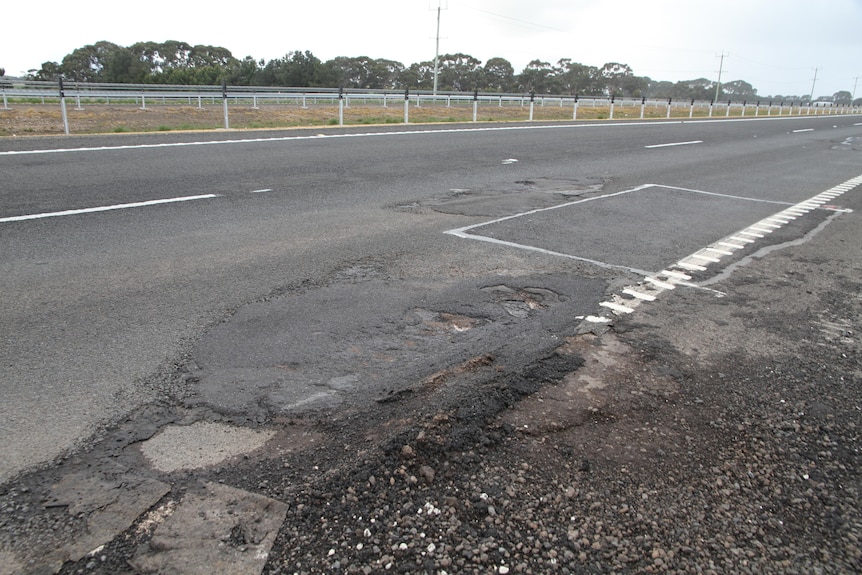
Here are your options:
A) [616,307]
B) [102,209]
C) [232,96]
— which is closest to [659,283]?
[616,307]

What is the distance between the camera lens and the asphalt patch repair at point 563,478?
201 centimetres

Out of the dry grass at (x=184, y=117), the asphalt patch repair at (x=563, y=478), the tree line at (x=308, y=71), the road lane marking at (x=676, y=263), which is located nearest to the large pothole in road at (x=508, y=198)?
the road lane marking at (x=676, y=263)

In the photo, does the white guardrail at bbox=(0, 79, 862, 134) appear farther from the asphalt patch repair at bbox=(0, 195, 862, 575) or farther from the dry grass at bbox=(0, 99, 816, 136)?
the asphalt patch repair at bbox=(0, 195, 862, 575)

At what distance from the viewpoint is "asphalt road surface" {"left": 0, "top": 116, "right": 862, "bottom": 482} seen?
307cm

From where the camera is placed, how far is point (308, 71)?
196 feet

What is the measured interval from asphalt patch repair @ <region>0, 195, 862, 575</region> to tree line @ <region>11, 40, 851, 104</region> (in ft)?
186

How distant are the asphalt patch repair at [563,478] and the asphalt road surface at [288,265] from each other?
36 cm

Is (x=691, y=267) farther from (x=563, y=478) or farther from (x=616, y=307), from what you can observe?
(x=563, y=478)

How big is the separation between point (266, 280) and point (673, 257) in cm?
374

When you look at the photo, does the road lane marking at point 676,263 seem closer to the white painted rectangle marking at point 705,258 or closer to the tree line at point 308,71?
the white painted rectangle marking at point 705,258

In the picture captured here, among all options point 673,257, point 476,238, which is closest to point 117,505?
point 476,238

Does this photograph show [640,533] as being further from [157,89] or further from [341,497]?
[157,89]

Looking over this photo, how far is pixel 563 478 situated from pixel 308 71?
62647mm

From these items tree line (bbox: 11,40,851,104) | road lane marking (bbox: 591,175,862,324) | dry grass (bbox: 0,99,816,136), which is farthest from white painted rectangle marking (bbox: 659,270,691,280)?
tree line (bbox: 11,40,851,104)
